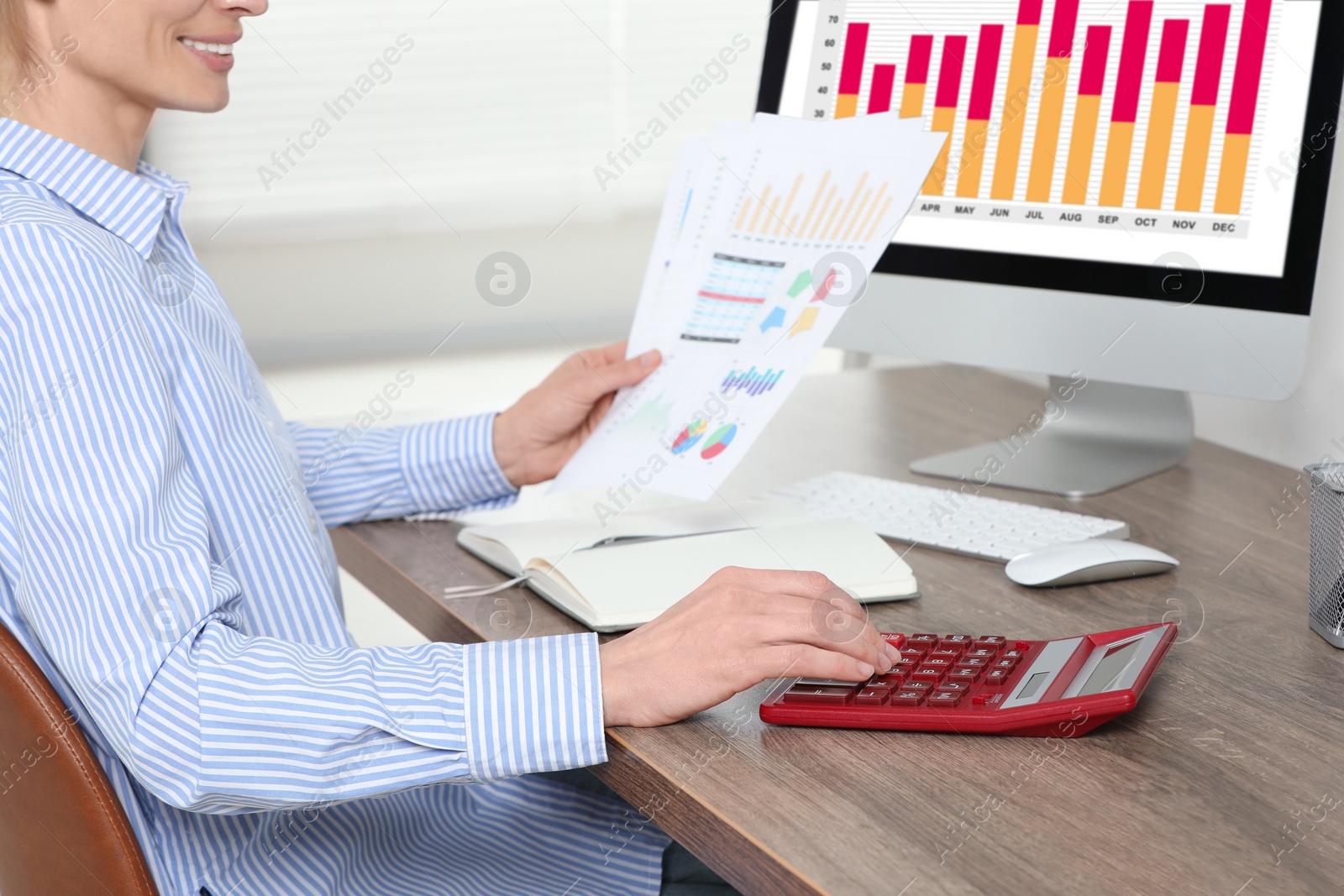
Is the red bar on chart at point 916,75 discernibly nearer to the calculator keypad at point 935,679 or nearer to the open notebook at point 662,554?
the open notebook at point 662,554

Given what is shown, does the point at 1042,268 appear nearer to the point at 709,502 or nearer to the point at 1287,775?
the point at 709,502

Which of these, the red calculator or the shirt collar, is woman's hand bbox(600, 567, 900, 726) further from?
the shirt collar

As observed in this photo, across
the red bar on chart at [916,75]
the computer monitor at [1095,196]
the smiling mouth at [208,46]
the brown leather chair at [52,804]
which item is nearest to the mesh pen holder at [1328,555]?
the computer monitor at [1095,196]

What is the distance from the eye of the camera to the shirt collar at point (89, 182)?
837 millimetres

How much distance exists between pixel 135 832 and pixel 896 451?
840 millimetres

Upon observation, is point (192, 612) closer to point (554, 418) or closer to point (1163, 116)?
point (554, 418)

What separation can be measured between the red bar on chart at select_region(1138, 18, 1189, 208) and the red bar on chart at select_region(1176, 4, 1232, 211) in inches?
0.6

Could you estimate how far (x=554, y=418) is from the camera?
118cm

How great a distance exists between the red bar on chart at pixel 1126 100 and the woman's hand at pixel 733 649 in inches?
23.9

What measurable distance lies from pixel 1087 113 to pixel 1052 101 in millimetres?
40

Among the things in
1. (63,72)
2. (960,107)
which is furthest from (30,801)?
(960,107)

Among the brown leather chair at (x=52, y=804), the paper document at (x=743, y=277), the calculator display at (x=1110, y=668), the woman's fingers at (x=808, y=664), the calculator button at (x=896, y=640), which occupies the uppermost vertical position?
the paper document at (x=743, y=277)

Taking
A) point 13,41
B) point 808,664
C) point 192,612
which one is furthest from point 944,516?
point 13,41

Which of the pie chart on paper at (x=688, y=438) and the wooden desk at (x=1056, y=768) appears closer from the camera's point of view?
the wooden desk at (x=1056, y=768)
